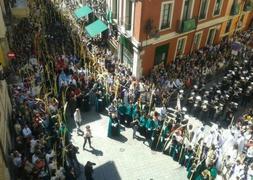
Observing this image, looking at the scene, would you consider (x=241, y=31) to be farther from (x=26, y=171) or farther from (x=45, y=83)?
(x=26, y=171)

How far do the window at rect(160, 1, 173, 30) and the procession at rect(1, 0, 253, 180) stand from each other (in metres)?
3.20

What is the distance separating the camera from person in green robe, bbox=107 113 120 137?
1689 centimetres

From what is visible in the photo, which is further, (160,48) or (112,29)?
(112,29)

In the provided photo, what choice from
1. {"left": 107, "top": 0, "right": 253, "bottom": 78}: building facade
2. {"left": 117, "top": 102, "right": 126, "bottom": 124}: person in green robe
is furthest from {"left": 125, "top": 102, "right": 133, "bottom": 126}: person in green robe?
{"left": 107, "top": 0, "right": 253, "bottom": 78}: building facade

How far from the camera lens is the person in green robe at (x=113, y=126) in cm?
1689

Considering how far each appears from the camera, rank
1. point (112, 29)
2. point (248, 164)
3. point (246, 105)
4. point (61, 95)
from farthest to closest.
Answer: point (112, 29)
point (246, 105)
point (61, 95)
point (248, 164)

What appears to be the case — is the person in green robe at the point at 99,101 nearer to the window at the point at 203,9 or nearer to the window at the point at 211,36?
the window at the point at 203,9

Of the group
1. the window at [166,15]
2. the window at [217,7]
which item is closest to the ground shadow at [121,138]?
the window at [166,15]

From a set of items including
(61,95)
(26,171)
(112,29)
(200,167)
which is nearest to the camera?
(26,171)

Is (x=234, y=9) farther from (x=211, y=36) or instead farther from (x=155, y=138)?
(x=155, y=138)

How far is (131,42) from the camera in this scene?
21391 mm

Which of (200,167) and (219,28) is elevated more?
(219,28)

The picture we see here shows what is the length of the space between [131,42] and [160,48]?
2.37 m

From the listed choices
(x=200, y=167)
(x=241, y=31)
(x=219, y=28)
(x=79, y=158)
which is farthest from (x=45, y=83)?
(x=241, y=31)
